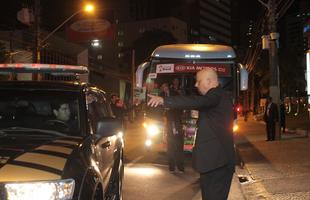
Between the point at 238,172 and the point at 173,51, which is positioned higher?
the point at 173,51

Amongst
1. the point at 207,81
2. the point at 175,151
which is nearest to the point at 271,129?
the point at 175,151

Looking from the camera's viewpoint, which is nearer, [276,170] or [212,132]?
[212,132]

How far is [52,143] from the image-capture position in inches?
183

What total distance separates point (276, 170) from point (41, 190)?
8449mm

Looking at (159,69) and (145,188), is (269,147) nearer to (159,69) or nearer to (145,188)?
(159,69)

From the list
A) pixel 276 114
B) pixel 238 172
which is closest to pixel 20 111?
pixel 238 172

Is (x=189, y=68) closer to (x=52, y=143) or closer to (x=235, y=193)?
(x=235, y=193)

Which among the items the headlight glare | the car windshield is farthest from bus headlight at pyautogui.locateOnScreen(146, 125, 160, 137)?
the car windshield

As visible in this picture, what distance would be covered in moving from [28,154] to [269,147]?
43.7 feet

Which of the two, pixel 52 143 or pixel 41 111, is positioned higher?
pixel 41 111

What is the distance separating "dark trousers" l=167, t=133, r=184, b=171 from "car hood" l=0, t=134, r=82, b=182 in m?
6.78

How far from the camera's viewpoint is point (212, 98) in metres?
5.09

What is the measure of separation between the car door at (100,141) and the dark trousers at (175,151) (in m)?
4.14

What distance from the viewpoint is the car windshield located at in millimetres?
5371
